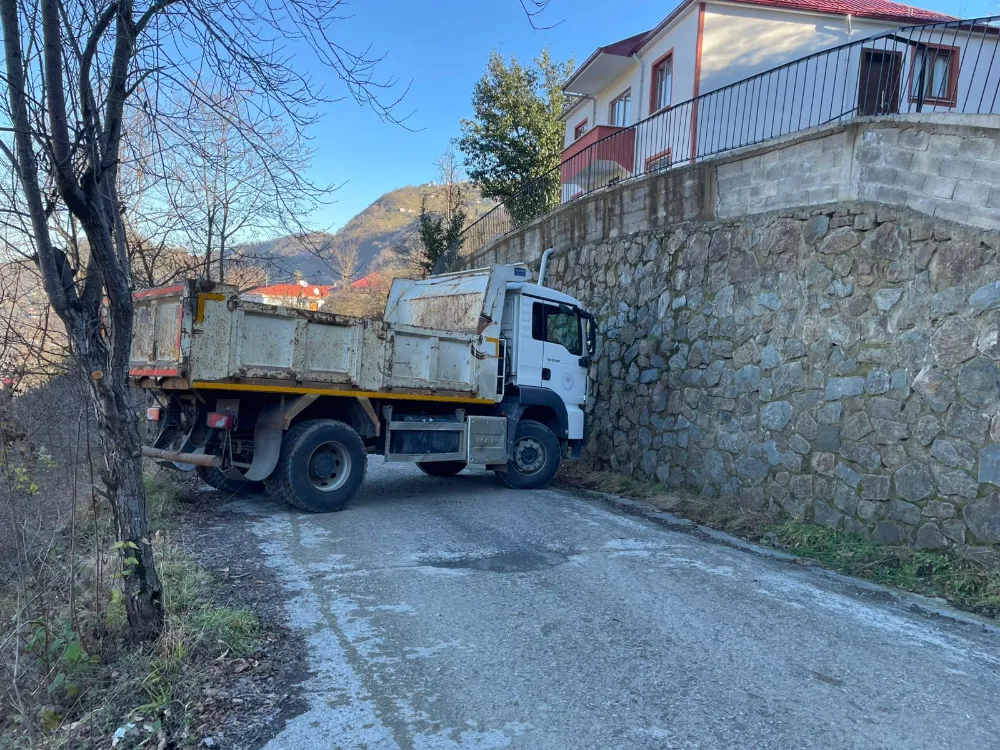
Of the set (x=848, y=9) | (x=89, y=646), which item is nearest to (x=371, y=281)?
(x=848, y=9)

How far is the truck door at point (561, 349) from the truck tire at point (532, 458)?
0.66 m

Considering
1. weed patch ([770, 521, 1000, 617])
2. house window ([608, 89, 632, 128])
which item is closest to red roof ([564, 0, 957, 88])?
house window ([608, 89, 632, 128])

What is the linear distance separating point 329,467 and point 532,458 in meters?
3.22

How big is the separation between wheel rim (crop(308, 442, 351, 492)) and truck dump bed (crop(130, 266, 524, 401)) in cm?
68

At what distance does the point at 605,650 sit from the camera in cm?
432

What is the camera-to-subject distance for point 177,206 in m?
5.38

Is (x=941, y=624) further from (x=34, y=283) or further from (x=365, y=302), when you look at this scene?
(x=365, y=302)

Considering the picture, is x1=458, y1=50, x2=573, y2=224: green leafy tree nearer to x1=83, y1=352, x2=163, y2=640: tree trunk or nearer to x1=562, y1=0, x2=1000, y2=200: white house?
x1=562, y1=0, x2=1000, y2=200: white house

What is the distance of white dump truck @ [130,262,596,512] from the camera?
23.2 ft

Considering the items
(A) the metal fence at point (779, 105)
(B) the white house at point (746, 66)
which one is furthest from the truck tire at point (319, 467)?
(B) the white house at point (746, 66)

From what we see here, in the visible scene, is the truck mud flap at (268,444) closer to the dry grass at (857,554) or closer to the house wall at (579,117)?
the dry grass at (857,554)

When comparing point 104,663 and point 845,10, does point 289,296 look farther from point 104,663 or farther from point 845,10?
point 104,663

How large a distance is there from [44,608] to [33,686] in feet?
1.74

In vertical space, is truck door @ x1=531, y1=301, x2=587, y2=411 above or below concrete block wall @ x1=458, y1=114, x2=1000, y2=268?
below
